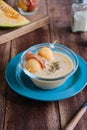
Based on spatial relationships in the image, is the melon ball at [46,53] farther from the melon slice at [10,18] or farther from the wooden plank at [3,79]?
the melon slice at [10,18]

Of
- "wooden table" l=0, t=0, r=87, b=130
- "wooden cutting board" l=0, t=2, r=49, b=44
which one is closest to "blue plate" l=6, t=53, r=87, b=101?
"wooden table" l=0, t=0, r=87, b=130

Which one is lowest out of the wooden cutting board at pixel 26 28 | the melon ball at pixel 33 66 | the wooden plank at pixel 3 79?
the wooden plank at pixel 3 79

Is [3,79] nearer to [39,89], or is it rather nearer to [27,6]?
[39,89]

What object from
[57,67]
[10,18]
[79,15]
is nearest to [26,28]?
[10,18]

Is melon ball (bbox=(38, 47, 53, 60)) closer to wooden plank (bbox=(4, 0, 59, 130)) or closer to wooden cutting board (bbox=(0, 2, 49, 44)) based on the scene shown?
wooden plank (bbox=(4, 0, 59, 130))

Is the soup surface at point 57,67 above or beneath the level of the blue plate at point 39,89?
above

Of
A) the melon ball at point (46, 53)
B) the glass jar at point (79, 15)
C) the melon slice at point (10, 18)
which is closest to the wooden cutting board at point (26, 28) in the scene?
the melon slice at point (10, 18)

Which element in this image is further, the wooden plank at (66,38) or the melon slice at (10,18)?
the melon slice at (10,18)

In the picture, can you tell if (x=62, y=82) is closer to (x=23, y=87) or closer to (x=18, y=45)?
(x=23, y=87)
